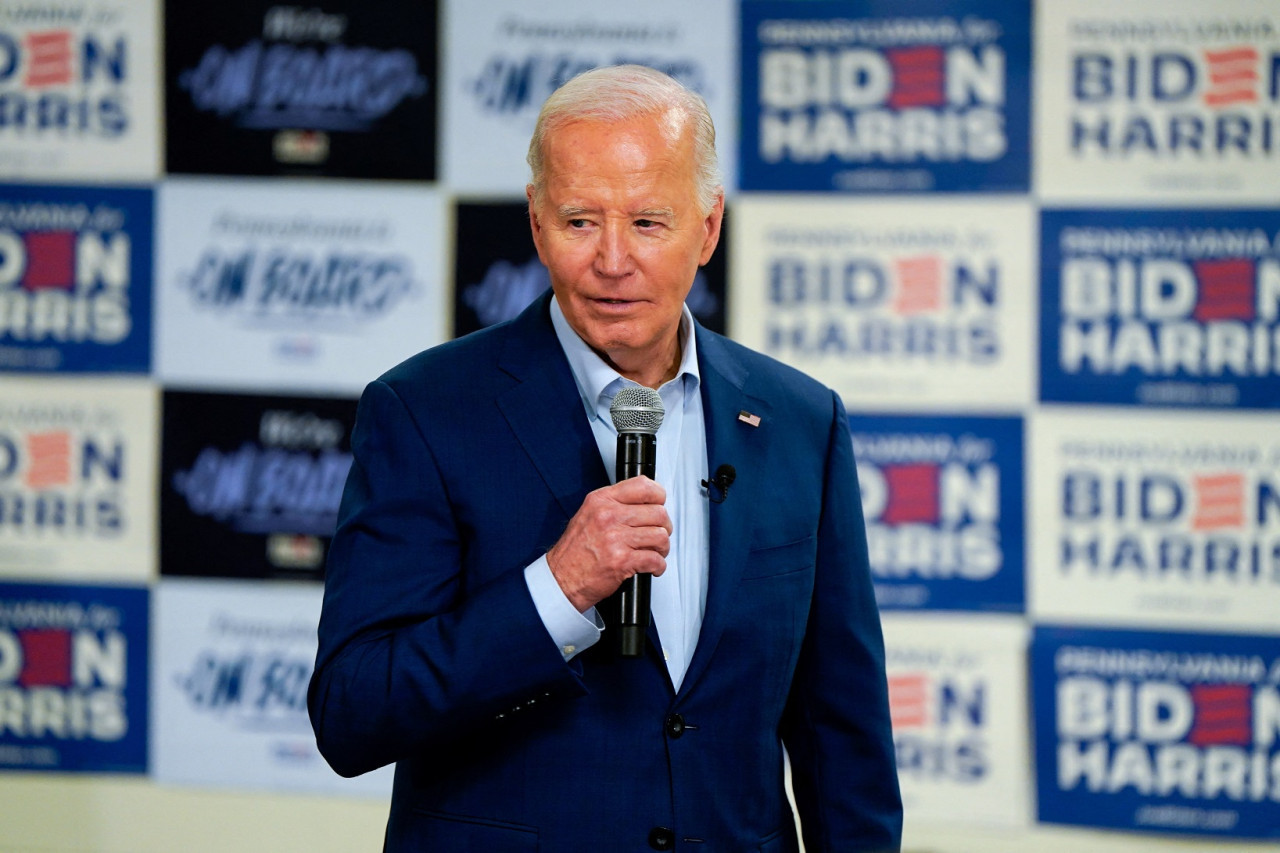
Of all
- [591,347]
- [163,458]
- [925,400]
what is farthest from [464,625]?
[163,458]

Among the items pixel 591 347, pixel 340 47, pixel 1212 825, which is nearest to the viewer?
pixel 591 347

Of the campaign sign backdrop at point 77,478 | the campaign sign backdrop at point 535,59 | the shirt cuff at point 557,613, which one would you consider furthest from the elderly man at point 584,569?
the campaign sign backdrop at point 77,478

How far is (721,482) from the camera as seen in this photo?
145 centimetres

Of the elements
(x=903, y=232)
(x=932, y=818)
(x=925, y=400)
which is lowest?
(x=932, y=818)

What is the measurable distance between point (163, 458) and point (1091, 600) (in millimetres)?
2302

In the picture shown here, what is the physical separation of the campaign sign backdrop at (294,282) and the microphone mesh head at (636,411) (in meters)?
1.86

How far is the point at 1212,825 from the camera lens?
2896 millimetres

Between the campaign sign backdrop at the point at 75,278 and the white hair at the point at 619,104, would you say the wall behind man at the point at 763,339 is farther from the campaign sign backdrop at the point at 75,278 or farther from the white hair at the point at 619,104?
the white hair at the point at 619,104

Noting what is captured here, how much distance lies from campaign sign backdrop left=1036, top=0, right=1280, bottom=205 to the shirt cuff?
2093 mm

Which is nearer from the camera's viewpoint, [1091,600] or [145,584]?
[1091,600]

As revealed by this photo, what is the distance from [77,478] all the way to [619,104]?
2.37 meters

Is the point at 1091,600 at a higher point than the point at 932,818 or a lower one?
higher

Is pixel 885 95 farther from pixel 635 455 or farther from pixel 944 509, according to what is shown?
pixel 635 455

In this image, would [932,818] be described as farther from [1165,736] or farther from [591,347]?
[591,347]
